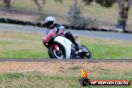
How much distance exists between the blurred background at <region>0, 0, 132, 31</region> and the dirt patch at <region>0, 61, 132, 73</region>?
33.6 meters

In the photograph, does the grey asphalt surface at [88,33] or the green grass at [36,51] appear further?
the grey asphalt surface at [88,33]

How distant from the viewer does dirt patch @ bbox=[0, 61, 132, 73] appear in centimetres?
1366

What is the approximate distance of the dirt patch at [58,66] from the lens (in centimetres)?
1366

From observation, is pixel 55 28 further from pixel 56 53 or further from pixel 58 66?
pixel 58 66

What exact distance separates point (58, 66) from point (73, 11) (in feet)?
164

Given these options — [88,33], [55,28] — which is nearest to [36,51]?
[55,28]

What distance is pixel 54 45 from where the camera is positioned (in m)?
19.1

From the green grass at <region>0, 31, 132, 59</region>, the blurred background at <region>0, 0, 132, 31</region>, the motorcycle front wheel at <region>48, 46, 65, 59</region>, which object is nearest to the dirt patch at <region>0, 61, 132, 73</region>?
the motorcycle front wheel at <region>48, 46, 65, 59</region>

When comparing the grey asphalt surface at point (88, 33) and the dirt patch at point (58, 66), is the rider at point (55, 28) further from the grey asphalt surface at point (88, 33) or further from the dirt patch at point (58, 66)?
the grey asphalt surface at point (88, 33)

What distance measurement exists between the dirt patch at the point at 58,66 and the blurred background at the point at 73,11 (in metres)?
33.6

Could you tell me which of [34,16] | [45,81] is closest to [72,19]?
[34,16]

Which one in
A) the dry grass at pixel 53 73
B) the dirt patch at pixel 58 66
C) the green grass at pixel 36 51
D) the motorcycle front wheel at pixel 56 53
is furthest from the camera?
the green grass at pixel 36 51

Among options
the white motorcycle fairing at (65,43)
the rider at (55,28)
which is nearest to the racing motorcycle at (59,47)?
the white motorcycle fairing at (65,43)

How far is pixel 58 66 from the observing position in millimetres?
14180
